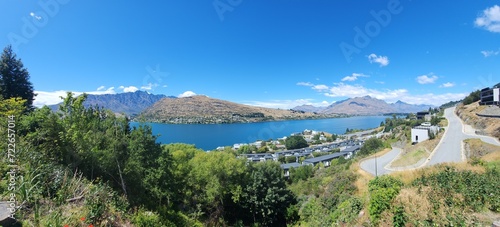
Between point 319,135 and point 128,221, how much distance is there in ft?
323

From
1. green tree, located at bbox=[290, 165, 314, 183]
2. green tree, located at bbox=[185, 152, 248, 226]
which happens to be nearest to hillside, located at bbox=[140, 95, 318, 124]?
green tree, located at bbox=[290, 165, 314, 183]

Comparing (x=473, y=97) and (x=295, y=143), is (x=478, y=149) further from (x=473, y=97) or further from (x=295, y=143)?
(x=295, y=143)

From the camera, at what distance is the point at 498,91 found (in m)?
36.2

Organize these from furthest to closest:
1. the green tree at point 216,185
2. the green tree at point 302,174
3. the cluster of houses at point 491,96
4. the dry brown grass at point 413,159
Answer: the green tree at point 302,174 → the cluster of houses at point 491,96 → the dry brown grass at point 413,159 → the green tree at point 216,185

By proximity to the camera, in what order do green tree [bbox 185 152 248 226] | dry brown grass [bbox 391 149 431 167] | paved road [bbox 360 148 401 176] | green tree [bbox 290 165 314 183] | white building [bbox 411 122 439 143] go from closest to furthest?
green tree [bbox 185 152 248 226] < paved road [bbox 360 148 401 176] < dry brown grass [bbox 391 149 431 167] < white building [bbox 411 122 439 143] < green tree [bbox 290 165 314 183]

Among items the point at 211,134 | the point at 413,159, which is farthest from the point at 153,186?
the point at 211,134

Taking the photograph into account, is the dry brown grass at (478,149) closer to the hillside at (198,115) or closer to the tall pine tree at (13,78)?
the tall pine tree at (13,78)

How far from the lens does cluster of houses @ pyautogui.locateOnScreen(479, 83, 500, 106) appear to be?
3578 centimetres

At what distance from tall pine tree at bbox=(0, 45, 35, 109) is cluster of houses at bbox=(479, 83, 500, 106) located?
57922 mm

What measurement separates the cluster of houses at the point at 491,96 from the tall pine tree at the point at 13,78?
57.9 metres

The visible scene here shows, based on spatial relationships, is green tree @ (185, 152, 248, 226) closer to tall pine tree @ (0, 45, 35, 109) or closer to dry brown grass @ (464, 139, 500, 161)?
tall pine tree @ (0, 45, 35, 109)

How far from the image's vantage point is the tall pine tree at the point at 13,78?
16.8 metres

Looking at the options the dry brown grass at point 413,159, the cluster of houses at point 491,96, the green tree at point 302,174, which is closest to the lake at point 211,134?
the green tree at point 302,174

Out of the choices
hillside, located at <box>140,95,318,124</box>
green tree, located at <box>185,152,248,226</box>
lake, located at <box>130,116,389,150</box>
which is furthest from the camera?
hillside, located at <box>140,95,318,124</box>
